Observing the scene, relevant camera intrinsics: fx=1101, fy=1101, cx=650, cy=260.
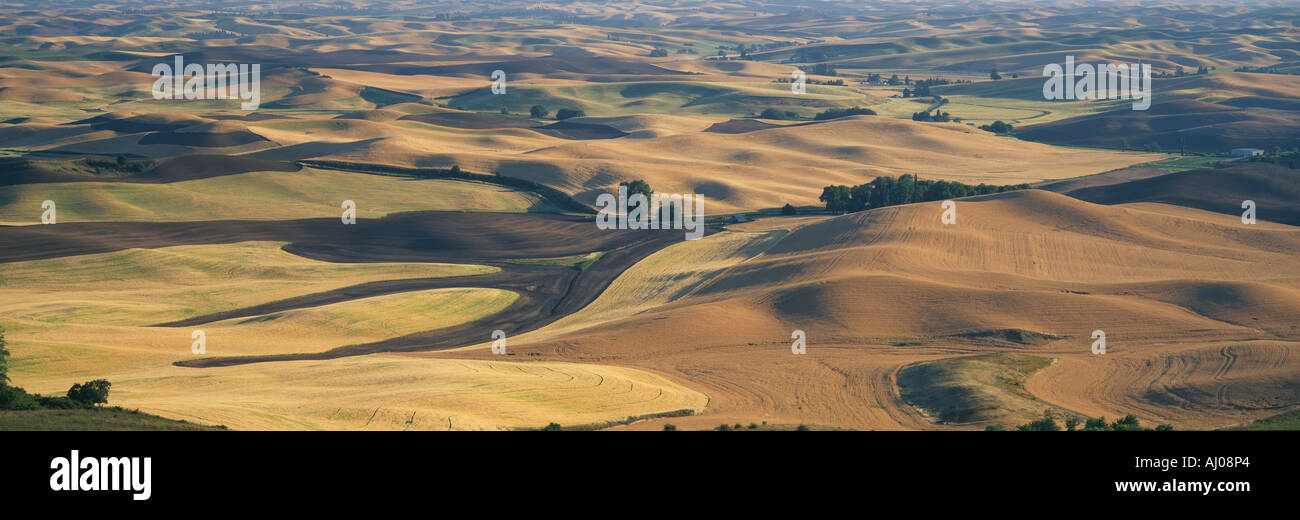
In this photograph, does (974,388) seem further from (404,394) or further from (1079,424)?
(404,394)

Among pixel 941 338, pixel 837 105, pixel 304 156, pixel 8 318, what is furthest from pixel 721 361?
pixel 837 105

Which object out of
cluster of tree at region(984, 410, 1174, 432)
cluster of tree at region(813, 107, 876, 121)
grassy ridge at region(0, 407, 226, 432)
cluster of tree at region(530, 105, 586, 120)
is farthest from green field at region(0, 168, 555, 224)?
cluster of tree at region(813, 107, 876, 121)

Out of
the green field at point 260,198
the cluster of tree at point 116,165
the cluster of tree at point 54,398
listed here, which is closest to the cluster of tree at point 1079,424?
the cluster of tree at point 54,398

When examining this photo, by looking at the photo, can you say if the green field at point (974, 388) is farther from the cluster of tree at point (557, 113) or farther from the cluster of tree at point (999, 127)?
the cluster of tree at point (557, 113)

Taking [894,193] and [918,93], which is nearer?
[894,193]

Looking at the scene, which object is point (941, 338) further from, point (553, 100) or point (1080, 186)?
point (553, 100)

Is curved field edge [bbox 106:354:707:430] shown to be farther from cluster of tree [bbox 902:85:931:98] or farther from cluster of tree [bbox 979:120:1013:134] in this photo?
cluster of tree [bbox 902:85:931:98]

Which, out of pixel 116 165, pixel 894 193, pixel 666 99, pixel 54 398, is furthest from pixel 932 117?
pixel 54 398
